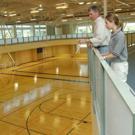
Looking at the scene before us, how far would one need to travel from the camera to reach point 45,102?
49.6 feet

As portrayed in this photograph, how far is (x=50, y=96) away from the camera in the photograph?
16.5 m

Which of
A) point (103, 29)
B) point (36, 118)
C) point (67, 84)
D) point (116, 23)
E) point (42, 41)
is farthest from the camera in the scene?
point (42, 41)

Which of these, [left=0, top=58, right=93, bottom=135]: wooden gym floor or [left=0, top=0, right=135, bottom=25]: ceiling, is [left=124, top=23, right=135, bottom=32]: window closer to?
[left=0, top=0, right=135, bottom=25]: ceiling

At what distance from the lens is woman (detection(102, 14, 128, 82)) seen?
2916 millimetres

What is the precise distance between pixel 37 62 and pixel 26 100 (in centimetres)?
1572

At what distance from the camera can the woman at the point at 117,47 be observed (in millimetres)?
2916

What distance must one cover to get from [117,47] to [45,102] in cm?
1266

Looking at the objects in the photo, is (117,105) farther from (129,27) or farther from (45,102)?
(129,27)

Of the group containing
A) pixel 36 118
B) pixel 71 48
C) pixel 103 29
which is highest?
pixel 103 29

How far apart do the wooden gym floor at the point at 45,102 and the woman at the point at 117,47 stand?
763 cm

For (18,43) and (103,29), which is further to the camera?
(18,43)

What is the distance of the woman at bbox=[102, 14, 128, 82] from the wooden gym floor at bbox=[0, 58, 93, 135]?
763cm

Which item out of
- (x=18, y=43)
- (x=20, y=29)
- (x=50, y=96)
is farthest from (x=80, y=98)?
(x=20, y=29)

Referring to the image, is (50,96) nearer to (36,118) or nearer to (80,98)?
(80,98)
